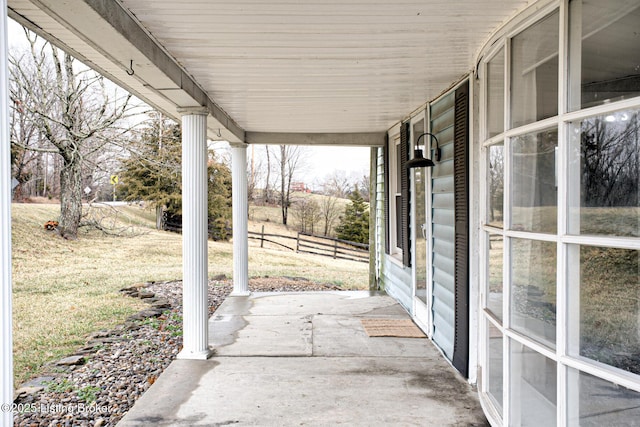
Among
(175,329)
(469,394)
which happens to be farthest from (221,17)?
(175,329)

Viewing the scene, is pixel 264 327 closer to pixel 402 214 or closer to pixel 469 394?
pixel 402 214

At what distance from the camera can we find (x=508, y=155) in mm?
2654

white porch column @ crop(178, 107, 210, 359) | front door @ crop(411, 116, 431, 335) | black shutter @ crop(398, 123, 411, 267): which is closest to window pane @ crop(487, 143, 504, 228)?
front door @ crop(411, 116, 431, 335)

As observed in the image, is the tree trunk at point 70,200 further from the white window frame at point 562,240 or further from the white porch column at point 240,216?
the white window frame at point 562,240

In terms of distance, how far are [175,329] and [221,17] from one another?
5.03m

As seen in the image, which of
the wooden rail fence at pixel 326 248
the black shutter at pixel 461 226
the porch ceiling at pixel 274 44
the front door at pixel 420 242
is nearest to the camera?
the porch ceiling at pixel 274 44

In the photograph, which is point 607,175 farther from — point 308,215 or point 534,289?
point 308,215

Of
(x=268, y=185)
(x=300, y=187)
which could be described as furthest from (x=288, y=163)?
(x=268, y=185)

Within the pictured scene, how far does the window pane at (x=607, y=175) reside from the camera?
171 centimetres

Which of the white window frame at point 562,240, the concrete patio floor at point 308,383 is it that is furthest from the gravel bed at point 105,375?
the white window frame at point 562,240

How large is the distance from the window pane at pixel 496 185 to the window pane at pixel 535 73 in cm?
27

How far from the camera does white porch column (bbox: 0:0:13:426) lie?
144 cm

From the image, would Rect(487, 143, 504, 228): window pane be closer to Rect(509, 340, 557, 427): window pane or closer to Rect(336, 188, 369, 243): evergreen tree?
Rect(509, 340, 557, 427): window pane

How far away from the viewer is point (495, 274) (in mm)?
2879
